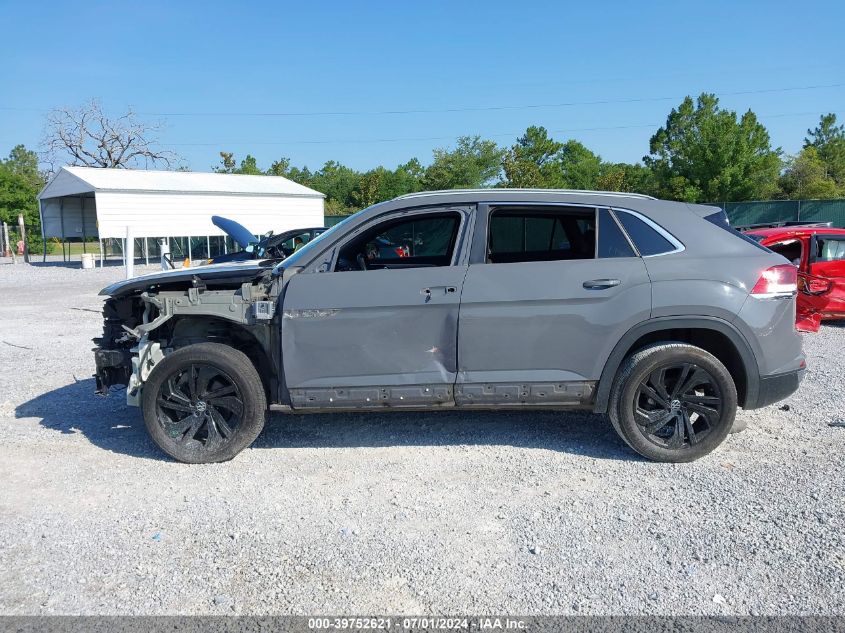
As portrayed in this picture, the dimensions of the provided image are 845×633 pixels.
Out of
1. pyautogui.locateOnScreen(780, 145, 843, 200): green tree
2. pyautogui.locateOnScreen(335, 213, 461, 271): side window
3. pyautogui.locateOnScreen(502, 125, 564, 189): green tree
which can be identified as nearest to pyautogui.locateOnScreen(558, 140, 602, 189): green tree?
pyautogui.locateOnScreen(502, 125, 564, 189): green tree

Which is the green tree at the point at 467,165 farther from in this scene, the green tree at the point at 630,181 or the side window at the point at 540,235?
the side window at the point at 540,235

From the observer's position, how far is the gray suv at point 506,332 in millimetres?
4535

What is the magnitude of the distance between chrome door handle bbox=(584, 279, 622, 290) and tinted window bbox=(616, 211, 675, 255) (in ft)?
1.06

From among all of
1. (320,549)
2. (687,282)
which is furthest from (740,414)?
(320,549)

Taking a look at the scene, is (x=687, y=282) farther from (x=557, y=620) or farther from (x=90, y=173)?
(x=90, y=173)

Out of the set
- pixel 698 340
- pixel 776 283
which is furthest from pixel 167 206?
pixel 776 283

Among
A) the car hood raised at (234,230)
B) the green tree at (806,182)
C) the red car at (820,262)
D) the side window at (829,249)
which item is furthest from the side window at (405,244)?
the green tree at (806,182)

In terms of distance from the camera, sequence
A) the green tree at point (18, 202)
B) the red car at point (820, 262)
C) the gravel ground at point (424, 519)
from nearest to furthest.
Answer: the gravel ground at point (424, 519)
the red car at point (820, 262)
the green tree at point (18, 202)

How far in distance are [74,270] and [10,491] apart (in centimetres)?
2536

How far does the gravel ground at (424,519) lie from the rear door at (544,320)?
1.93ft

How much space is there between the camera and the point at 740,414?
5.71 meters

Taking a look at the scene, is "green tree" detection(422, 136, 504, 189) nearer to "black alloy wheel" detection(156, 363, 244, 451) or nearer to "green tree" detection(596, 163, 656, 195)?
"green tree" detection(596, 163, 656, 195)

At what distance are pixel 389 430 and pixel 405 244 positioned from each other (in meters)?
1.57

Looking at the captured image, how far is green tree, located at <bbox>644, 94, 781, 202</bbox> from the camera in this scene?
134 ft
